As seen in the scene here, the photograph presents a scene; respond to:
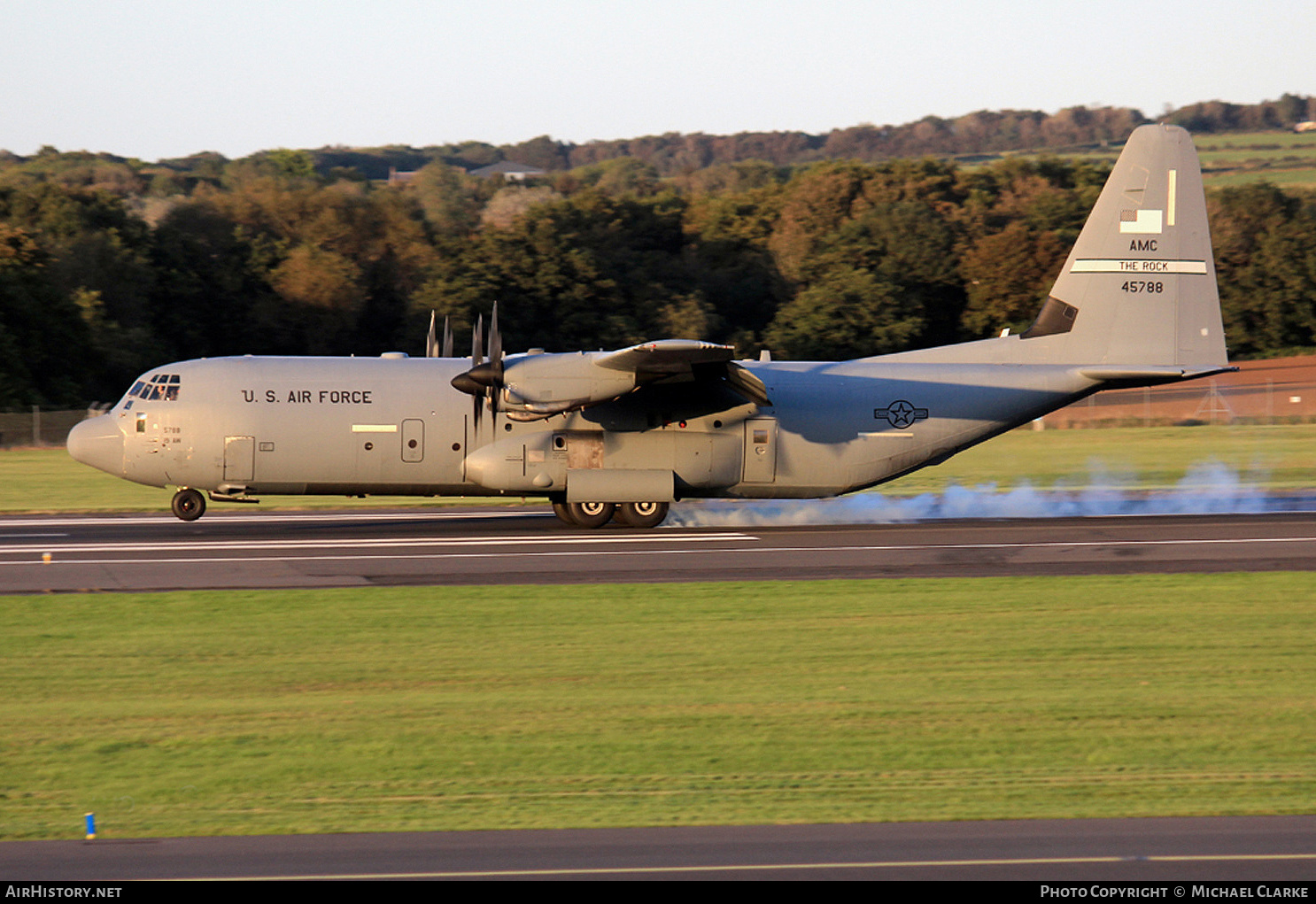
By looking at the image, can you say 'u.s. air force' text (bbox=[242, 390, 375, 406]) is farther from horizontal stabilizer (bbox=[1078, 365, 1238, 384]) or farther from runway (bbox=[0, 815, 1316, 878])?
runway (bbox=[0, 815, 1316, 878])

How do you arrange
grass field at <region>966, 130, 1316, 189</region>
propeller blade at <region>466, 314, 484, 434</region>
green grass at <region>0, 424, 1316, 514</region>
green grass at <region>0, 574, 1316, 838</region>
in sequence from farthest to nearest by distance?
grass field at <region>966, 130, 1316, 189</region> < green grass at <region>0, 424, 1316, 514</region> < propeller blade at <region>466, 314, 484, 434</region> < green grass at <region>0, 574, 1316, 838</region>

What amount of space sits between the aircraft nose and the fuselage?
1.2 inches

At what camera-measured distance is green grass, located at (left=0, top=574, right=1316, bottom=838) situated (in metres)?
8.66

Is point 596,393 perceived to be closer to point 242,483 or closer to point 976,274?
point 242,483

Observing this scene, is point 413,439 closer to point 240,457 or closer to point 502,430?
point 502,430

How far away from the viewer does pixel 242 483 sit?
22562 mm

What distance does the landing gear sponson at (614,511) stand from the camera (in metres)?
23.6

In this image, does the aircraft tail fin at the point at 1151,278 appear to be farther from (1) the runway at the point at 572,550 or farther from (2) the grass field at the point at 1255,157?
(2) the grass field at the point at 1255,157

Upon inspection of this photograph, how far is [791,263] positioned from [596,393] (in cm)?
4804

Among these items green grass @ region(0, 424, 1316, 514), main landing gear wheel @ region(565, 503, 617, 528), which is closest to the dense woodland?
green grass @ region(0, 424, 1316, 514)

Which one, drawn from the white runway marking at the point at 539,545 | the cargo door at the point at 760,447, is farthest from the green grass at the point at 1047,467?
the cargo door at the point at 760,447

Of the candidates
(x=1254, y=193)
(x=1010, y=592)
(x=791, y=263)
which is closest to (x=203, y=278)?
(x=791, y=263)

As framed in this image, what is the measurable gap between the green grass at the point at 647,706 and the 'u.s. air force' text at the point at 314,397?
634cm

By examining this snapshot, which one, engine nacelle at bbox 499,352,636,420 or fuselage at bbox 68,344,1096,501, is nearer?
engine nacelle at bbox 499,352,636,420
